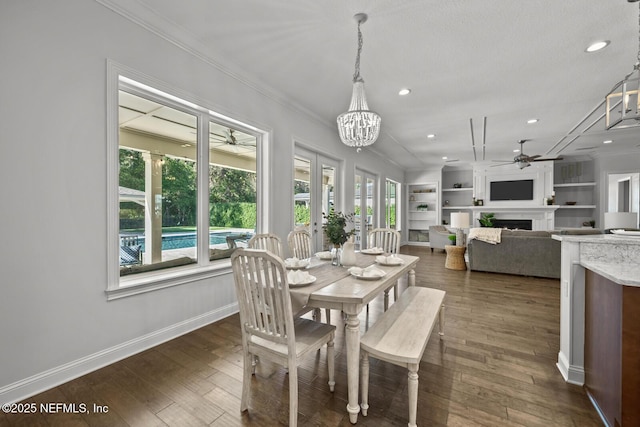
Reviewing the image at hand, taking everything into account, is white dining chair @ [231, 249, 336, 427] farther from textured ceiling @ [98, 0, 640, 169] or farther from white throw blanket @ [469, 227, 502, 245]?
white throw blanket @ [469, 227, 502, 245]

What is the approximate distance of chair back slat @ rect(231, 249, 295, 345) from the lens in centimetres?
143

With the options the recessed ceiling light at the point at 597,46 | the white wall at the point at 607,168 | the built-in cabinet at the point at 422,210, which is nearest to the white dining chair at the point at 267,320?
the recessed ceiling light at the point at 597,46

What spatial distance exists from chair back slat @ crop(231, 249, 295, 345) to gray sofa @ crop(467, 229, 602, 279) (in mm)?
4994

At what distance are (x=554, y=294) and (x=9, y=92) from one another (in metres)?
6.10

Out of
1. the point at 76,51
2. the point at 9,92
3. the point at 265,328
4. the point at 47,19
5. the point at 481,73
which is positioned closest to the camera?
the point at 265,328

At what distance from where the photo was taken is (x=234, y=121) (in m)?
3.32

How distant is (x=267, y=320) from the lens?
1.57m

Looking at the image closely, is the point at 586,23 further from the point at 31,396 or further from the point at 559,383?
the point at 31,396

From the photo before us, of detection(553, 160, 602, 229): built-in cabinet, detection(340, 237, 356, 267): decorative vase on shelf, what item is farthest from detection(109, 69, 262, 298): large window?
detection(553, 160, 602, 229): built-in cabinet

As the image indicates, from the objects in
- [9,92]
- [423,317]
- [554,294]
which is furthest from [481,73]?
[9,92]

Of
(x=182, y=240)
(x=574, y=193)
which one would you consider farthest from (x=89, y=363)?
(x=574, y=193)

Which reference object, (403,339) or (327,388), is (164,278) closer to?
(327,388)

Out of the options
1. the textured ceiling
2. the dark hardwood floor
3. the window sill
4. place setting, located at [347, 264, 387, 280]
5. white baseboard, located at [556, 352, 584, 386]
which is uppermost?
the textured ceiling

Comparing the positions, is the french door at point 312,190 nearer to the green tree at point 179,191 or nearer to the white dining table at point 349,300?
the green tree at point 179,191
